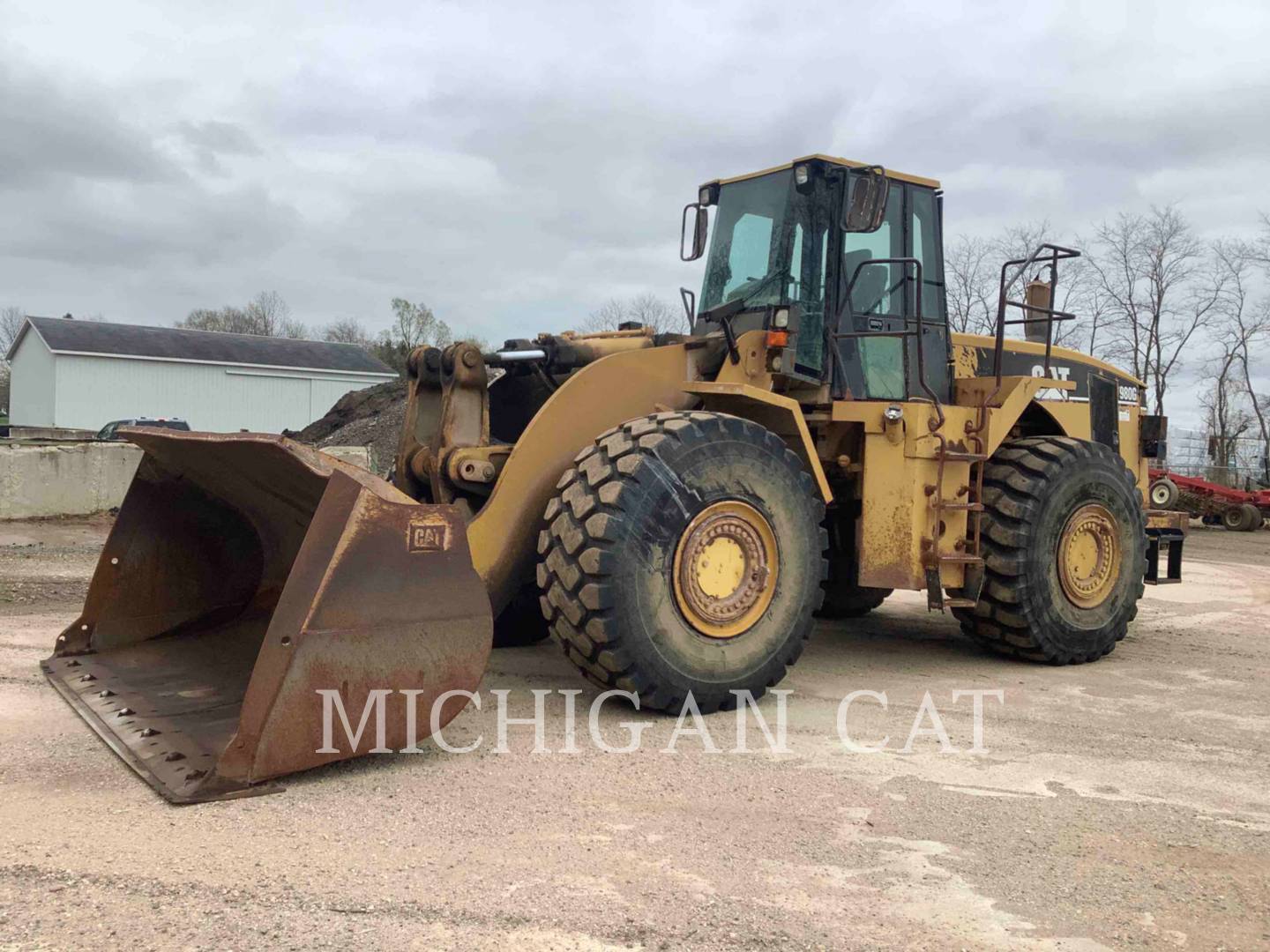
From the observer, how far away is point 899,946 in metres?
2.71

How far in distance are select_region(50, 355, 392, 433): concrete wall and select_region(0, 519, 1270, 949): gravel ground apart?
129ft

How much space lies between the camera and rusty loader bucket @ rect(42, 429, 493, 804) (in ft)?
11.9

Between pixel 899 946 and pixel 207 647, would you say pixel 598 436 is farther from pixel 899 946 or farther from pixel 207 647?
pixel 899 946

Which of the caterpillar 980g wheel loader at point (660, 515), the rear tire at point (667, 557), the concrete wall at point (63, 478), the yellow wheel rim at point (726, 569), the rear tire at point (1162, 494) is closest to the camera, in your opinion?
the caterpillar 980g wheel loader at point (660, 515)

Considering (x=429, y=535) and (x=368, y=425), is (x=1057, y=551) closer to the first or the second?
(x=429, y=535)

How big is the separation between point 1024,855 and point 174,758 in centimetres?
289

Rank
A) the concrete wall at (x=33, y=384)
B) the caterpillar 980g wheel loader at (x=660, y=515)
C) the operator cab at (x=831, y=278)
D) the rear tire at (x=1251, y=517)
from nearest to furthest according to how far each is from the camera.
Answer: the caterpillar 980g wheel loader at (x=660, y=515) < the operator cab at (x=831, y=278) < the rear tire at (x=1251, y=517) < the concrete wall at (x=33, y=384)

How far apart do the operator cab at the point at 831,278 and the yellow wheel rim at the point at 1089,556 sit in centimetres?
115

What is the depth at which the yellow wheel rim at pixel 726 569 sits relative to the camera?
477 centimetres

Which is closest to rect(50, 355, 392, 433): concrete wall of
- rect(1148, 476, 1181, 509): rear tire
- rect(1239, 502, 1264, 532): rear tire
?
rect(1239, 502, 1264, 532): rear tire

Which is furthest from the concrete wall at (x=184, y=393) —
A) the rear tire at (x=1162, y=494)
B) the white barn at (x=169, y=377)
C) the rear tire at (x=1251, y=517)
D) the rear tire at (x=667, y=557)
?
the rear tire at (x=667, y=557)

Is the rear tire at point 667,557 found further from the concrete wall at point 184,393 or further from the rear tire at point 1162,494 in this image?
the concrete wall at point 184,393

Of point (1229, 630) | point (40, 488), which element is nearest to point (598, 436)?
point (1229, 630)

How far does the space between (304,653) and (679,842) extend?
4.55ft
